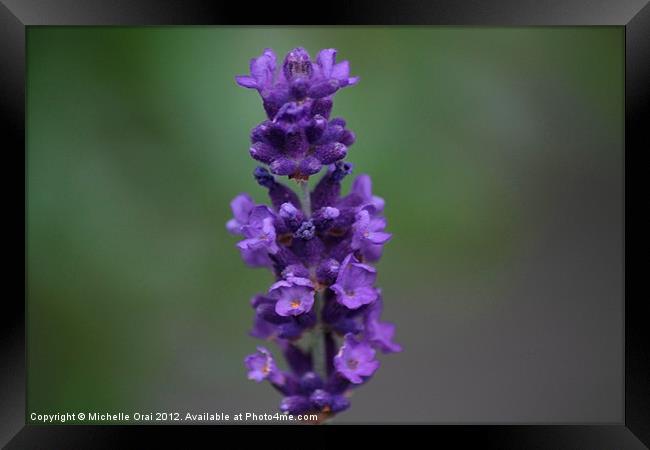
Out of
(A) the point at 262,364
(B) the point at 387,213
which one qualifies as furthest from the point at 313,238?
(B) the point at 387,213

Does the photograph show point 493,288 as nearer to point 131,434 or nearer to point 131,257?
point 131,257

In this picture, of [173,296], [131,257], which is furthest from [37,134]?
[173,296]

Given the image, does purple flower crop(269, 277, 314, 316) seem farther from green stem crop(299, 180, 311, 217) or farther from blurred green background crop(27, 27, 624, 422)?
blurred green background crop(27, 27, 624, 422)

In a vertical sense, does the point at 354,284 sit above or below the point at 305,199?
below

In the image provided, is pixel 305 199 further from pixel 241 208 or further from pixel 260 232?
pixel 241 208

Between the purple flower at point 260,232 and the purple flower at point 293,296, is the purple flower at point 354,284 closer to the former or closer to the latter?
the purple flower at point 293,296

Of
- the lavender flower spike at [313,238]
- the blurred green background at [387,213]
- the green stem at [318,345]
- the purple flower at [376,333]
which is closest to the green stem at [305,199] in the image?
the lavender flower spike at [313,238]
